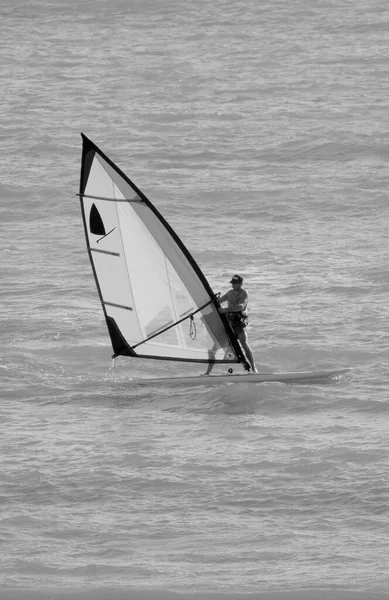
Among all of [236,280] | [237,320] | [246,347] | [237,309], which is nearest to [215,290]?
[246,347]

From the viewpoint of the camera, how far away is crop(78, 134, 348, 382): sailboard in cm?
1571

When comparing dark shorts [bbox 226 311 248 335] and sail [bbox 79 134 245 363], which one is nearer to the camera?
sail [bbox 79 134 245 363]

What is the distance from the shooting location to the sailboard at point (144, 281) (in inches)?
619

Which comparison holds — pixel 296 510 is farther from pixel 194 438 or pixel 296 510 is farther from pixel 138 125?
pixel 138 125

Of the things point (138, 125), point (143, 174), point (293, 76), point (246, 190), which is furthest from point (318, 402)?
point (293, 76)

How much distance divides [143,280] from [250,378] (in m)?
1.92

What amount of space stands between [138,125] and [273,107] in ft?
12.0

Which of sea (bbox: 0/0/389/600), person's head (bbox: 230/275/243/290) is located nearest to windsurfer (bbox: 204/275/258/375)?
person's head (bbox: 230/275/243/290)

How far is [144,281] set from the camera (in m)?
16.2

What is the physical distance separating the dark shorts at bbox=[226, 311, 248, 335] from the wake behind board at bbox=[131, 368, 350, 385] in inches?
25.1

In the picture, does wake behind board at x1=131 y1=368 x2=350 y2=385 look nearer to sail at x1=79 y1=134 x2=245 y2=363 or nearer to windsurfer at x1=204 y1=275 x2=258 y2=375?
sail at x1=79 y1=134 x2=245 y2=363

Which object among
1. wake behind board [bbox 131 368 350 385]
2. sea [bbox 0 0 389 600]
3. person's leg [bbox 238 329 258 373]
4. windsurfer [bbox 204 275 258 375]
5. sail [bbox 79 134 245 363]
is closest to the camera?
sea [bbox 0 0 389 600]

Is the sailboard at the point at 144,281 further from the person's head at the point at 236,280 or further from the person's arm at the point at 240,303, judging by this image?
the person's head at the point at 236,280

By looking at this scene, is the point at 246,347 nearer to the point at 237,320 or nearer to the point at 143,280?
the point at 237,320
